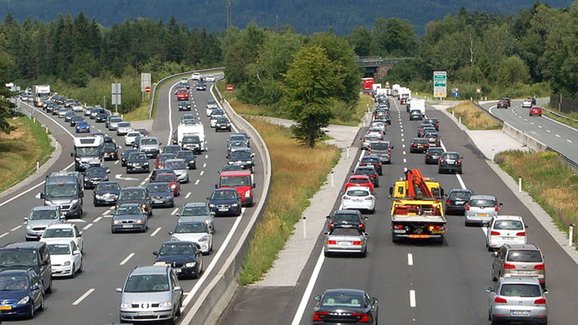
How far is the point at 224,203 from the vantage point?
175ft

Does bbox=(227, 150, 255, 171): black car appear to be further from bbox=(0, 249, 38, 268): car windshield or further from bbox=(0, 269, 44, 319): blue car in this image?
bbox=(0, 269, 44, 319): blue car

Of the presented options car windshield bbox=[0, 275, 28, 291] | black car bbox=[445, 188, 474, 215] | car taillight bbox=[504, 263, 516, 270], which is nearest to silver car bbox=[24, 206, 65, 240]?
car windshield bbox=[0, 275, 28, 291]

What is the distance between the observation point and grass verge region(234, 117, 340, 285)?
1603 inches

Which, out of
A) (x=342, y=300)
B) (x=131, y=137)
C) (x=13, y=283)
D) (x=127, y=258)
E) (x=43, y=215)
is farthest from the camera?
(x=131, y=137)

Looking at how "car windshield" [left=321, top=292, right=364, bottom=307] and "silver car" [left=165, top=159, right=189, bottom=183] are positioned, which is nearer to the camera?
"car windshield" [left=321, top=292, right=364, bottom=307]

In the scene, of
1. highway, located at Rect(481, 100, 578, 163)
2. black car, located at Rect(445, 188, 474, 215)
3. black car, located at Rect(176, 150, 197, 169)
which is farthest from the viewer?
highway, located at Rect(481, 100, 578, 163)

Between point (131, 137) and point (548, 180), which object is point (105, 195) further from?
point (131, 137)

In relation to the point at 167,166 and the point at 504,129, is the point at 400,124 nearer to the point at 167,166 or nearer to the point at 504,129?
the point at 504,129

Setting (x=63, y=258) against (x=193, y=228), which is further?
(x=193, y=228)

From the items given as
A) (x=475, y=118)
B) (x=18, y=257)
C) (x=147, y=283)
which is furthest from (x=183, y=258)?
(x=475, y=118)

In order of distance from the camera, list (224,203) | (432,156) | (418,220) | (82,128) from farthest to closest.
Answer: (82,128)
(432,156)
(224,203)
(418,220)

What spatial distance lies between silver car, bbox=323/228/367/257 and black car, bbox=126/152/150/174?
33.7m

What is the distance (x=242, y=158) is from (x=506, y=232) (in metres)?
32.1

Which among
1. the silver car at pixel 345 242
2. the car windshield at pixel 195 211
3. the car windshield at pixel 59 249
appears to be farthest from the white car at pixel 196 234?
the car windshield at pixel 59 249
